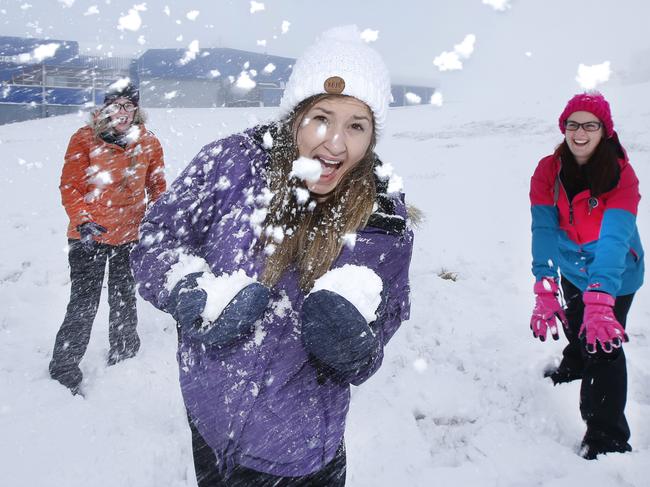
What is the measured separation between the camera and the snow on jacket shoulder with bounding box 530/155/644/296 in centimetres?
271

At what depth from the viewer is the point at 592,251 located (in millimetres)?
2936

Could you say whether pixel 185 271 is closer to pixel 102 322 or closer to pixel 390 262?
pixel 390 262

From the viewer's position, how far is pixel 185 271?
5.16 feet

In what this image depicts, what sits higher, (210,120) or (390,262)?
(390,262)

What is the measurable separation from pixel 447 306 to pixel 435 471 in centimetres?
264

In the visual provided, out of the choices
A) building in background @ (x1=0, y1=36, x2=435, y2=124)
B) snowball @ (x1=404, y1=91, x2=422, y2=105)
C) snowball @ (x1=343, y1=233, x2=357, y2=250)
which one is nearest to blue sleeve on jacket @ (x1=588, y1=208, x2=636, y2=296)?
snowball @ (x1=343, y1=233, x2=357, y2=250)

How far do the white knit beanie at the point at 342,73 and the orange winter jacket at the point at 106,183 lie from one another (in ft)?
7.00

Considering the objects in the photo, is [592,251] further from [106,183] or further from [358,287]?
[106,183]

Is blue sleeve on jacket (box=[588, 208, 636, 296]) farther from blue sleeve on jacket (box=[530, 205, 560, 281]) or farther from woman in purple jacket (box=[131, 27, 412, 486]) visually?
woman in purple jacket (box=[131, 27, 412, 486])

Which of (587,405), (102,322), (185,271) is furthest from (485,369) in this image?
(102,322)

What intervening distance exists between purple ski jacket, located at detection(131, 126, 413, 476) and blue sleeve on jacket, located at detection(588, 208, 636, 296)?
1644 millimetres

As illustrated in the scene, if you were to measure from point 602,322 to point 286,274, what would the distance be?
6.80 feet

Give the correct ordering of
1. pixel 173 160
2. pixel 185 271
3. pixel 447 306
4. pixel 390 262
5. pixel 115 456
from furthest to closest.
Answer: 1. pixel 173 160
2. pixel 447 306
3. pixel 115 456
4. pixel 390 262
5. pixel 185 271

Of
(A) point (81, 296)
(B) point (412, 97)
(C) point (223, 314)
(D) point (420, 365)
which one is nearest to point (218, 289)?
(C) point (223, 314)
